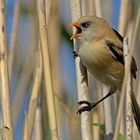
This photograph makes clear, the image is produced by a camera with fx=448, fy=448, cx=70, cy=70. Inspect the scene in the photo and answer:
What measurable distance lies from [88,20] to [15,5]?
1.25ft

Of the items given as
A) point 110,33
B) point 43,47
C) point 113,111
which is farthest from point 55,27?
point 43,47

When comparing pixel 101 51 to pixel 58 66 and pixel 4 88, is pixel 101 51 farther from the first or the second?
pixel 4 88

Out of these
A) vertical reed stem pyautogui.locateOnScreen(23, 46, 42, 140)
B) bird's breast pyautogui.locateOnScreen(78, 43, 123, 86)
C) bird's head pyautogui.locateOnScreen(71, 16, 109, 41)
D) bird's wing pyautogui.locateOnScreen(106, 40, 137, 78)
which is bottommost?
vertical reed stem pyautogui.locateOnScreen(23, 46, 42, 140)

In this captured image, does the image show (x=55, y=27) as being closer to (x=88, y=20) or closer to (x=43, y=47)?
(x=88, y=20)

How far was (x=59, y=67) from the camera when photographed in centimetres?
167

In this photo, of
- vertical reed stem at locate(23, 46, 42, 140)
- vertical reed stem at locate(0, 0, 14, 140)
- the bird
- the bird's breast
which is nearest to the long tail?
the bird

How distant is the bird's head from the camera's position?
1.40 metres

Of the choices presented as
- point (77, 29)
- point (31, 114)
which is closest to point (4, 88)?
point (31, 114)

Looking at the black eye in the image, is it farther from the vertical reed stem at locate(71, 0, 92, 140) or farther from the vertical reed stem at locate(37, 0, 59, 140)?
the vertical reed stem at locate(37, 0, 59, 140)

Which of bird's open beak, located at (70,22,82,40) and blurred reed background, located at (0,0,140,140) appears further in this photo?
blurred reed background, located at (0,0,140,140)

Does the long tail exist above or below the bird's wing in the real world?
below

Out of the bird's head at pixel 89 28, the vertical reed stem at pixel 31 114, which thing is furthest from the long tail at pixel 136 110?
the vertical reed stem at pixel 31 114

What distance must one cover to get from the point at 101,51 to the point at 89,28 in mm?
90

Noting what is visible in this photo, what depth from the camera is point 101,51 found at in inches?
59.2
